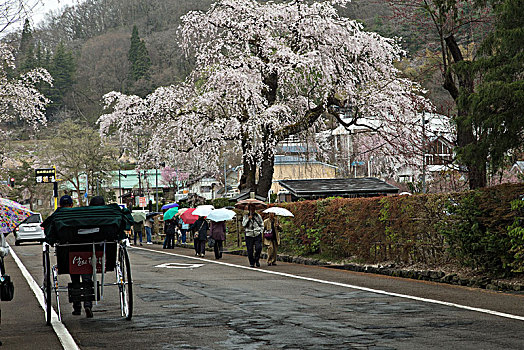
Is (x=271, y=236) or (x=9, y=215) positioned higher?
(x=9, y=215)

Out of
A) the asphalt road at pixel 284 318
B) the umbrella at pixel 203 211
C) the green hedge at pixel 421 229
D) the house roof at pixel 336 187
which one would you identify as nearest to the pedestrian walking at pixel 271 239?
the green hedge at pixel 421 229

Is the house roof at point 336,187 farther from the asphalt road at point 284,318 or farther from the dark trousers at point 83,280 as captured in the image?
the dark trousers at point 83,280

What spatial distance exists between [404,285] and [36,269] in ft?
39.6

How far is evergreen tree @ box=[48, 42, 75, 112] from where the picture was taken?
101m

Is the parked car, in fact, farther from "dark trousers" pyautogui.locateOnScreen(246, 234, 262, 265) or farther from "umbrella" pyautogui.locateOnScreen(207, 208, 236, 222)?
"dark trousers" pyautogui.locateOnScreen(246, 234, 262, 265)

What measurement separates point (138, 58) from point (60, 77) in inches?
523

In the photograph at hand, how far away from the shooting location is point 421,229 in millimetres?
15945

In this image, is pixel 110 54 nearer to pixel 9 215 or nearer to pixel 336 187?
pixel 336 187

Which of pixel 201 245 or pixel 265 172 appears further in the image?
pixel 265 172

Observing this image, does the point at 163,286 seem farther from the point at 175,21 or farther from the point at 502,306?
the point at 175,21

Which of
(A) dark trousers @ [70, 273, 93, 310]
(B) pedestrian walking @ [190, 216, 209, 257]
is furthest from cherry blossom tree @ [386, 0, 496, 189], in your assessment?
(B) pedestrian walking @ [190, 216, 209, 257]

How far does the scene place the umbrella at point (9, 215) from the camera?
8.41 metres

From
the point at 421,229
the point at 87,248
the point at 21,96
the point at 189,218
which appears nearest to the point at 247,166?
the point at 189,218

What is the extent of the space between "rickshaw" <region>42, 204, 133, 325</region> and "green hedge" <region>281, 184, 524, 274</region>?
7012mm
